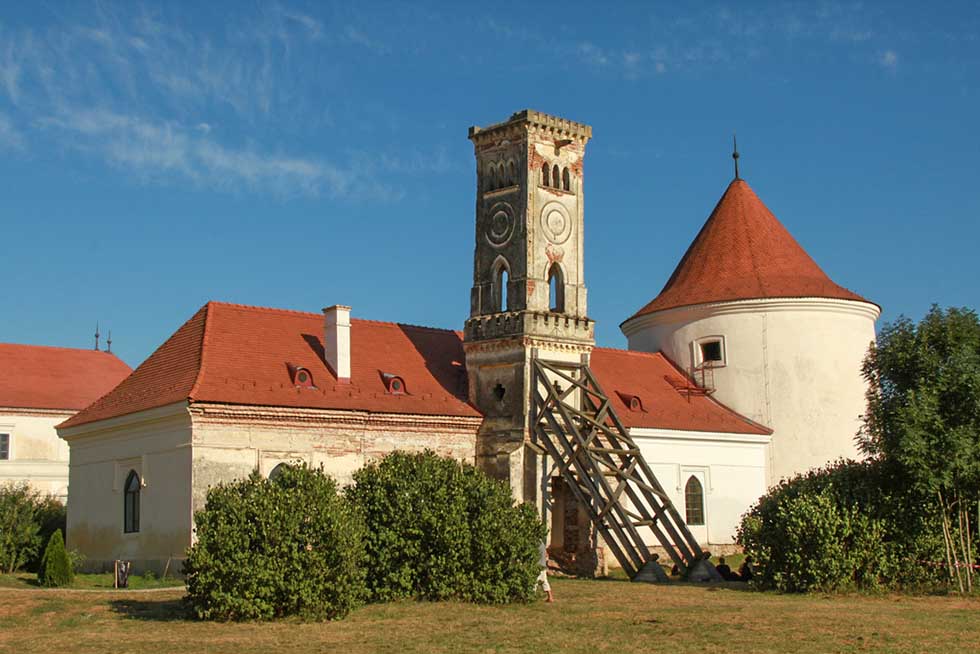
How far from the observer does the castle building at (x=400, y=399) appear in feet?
98.8

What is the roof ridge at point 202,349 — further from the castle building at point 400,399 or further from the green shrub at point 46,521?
the green shrub at point 46,521

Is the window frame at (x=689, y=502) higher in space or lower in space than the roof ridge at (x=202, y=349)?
lower

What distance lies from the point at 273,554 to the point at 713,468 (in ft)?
71.6

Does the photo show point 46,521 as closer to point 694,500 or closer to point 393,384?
point 393,384

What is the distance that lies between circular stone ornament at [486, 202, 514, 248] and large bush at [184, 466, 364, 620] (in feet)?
48.4

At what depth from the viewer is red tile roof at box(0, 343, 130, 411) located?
47.4 meters

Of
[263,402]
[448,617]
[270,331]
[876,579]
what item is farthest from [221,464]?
[876,579]

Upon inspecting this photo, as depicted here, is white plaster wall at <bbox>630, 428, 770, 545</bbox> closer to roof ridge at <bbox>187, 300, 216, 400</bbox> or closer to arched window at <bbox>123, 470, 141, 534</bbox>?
roof ridge at <bbox>187, 300, 216, 400</bbox>

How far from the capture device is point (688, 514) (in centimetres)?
3884

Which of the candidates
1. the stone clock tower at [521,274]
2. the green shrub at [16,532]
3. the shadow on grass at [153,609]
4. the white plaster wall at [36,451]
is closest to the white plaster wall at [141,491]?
the green shrub at [16,532]

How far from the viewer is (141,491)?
30.8 meters

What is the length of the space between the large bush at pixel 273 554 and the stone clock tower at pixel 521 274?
12.3 metres

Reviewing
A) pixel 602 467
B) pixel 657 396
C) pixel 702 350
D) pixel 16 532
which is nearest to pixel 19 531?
pixel 16 532

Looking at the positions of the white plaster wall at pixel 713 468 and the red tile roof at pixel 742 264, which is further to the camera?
the red tile roof at pixel 742 264
